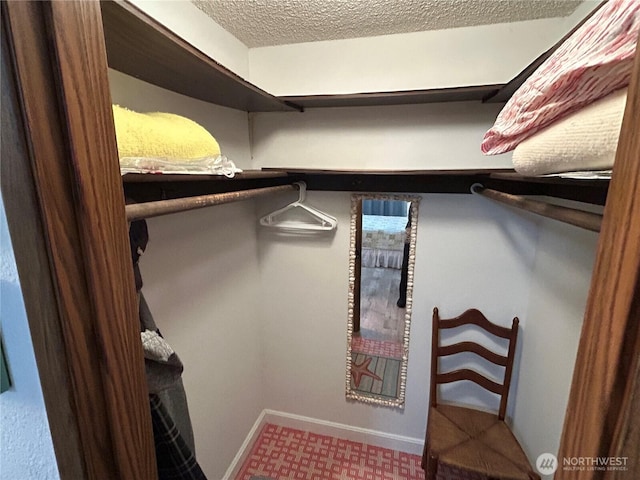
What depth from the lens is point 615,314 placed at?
0.31 metres

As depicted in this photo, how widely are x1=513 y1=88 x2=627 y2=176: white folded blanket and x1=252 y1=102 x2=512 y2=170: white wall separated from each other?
978 mm

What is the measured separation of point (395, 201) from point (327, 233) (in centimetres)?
40

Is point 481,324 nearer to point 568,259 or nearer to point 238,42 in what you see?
point 568,259

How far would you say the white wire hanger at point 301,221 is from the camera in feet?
5.42

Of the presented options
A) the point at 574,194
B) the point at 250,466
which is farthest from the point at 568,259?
the point at 250,466

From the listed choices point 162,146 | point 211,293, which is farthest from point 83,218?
point 211,293

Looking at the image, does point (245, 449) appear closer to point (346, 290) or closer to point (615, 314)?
point (346, 290)

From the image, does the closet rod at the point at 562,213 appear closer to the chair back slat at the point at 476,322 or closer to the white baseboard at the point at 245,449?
the chair back slat at the point at 476,322

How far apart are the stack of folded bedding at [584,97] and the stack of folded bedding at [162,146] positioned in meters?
0.75

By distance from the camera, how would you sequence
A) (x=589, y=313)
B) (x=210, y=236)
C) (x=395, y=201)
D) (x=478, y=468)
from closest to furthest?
(x=589, y=313)
(x=478, y=468)
(x=210, y=236)
(x=395, y=201)

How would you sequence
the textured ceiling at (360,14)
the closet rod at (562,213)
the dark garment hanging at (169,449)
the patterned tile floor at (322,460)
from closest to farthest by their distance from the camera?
Answer: 1. the closet rod at (562,213)
2. the dark garment hanging at (169,449)
3. the textured ceiling at (360,14)
4. the patterned tile floor at (322,460)

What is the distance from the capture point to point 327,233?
67.5 inches

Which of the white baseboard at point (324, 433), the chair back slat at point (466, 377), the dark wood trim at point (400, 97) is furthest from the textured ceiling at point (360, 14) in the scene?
the white baseboard at point (324, 433)

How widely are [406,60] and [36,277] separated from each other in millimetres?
1603
